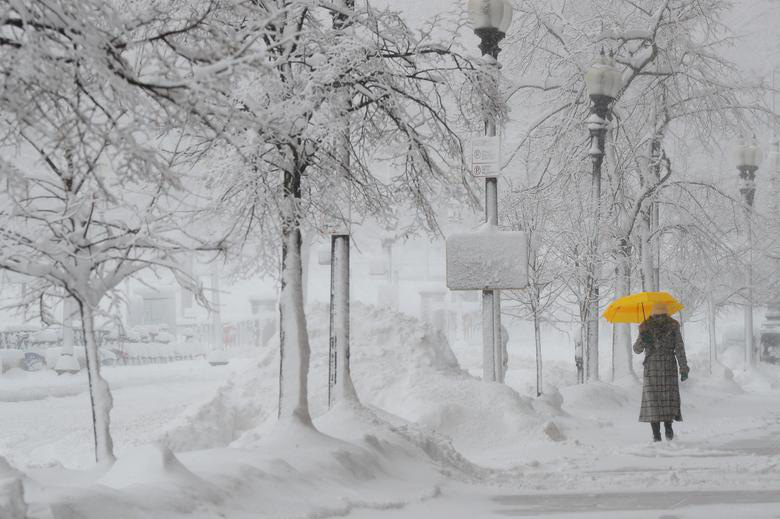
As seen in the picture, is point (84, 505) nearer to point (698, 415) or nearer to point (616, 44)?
point (698, 415)

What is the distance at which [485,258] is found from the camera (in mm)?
14617

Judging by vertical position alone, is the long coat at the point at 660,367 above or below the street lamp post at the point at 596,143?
below

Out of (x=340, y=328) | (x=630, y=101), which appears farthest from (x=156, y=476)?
(x=630, y=101)

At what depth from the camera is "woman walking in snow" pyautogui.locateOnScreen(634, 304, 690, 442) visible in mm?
13719

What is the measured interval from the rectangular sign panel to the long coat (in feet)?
5.95

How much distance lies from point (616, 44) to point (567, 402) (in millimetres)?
9686

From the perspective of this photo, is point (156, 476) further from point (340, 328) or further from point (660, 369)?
Result: point (660, 369)

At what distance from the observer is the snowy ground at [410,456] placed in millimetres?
7109

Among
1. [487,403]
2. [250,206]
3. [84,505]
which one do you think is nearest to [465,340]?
[487,403]

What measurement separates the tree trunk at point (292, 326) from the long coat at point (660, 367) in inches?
206

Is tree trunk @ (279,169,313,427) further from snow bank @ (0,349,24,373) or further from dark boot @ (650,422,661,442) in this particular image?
snow bank @ (0,349,24,373)

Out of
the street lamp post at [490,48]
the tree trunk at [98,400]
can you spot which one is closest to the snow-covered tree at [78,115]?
the tree trunk at [98,400]

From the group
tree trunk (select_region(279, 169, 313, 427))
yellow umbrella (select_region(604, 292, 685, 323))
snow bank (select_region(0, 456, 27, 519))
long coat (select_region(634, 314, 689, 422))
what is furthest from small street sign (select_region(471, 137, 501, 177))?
snow bank (select_region(0, 456, 27, 519))

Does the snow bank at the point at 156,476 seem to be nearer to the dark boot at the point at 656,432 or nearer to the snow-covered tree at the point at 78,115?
the snow-covered tree at the point at 78,115
